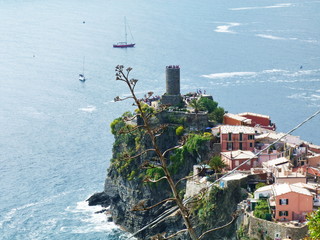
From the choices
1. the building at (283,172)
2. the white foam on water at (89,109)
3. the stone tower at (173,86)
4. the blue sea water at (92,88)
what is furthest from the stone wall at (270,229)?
the white foam on water at (89,109)

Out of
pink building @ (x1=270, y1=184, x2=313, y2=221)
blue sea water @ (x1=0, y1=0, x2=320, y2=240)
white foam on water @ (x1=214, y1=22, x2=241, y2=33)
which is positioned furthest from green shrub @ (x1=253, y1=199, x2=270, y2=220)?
white foam on water @ (x1=214, y1=22, x2=241, y2=33)

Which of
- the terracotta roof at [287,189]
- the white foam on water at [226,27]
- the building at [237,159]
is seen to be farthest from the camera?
the white foam on water at [226,27]

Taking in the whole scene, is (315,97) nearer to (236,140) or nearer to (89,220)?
(236,140)

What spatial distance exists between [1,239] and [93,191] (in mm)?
14965

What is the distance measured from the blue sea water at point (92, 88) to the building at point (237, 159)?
15.3m

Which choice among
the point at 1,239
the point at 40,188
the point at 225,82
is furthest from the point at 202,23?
the point at 1,239

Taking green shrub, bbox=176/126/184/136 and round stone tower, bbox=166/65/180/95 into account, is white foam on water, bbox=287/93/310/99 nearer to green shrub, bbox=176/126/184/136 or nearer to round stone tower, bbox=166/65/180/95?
round stone tower, bbox=166/65/180/95

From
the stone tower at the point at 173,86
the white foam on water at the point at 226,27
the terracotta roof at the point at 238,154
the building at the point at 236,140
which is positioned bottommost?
the terracotta roof at the point at 238,154

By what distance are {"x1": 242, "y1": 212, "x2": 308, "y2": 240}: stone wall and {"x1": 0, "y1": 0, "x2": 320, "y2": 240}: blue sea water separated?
70.8 feet

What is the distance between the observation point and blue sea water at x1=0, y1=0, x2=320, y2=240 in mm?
77625

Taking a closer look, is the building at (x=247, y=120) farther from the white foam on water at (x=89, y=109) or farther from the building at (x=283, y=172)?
the white foam on water at (x=89, y=109)

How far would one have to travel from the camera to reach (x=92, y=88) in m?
130

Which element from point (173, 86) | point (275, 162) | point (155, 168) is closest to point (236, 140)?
point (275, 162)

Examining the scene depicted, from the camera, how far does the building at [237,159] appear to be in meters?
59.1
